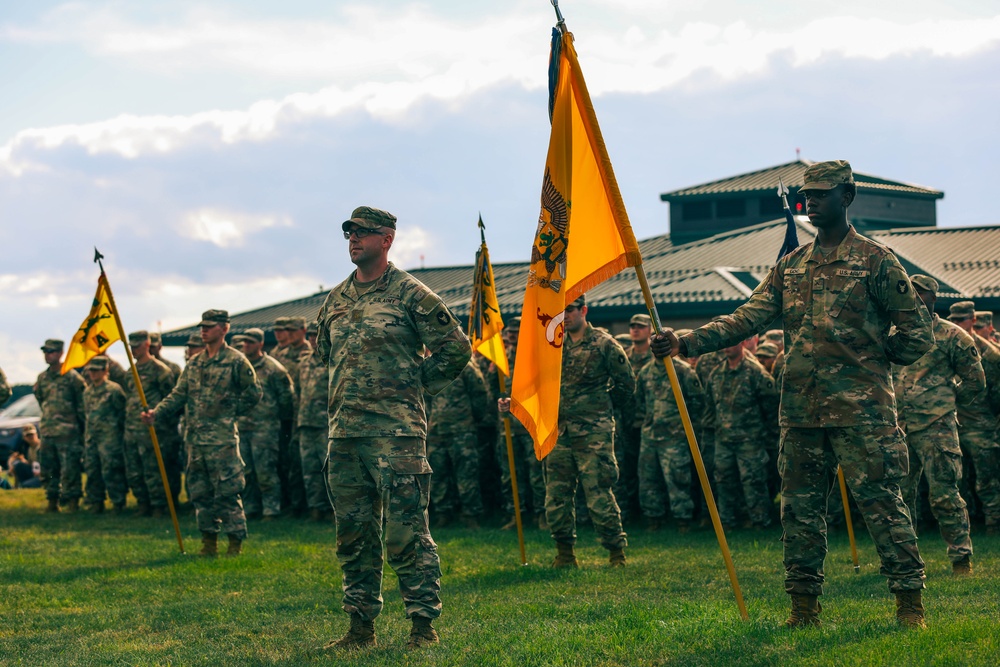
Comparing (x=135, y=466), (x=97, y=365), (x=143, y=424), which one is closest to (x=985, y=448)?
(x=143, y=424)

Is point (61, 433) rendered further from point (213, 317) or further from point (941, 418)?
point (941, 418)

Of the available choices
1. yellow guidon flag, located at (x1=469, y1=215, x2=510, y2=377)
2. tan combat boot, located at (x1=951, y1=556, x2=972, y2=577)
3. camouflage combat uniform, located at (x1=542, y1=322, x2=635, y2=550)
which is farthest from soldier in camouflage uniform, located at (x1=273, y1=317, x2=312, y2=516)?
tan combat boot, located at (x1=951, y1=556, x2=972, y2=577)

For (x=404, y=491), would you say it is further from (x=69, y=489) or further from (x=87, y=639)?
(x=69, y=489)

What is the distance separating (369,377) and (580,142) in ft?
6.59

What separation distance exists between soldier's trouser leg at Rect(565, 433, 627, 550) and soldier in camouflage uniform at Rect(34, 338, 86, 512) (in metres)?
11.1

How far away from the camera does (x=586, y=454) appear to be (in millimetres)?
10945

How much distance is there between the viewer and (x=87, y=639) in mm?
8180

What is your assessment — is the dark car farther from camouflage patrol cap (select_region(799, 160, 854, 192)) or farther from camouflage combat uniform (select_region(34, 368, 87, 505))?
camouflage patrol cap (select_region(799, 160, 854, 192))

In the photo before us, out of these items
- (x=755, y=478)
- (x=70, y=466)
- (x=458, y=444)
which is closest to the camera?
(x=755, y=478)

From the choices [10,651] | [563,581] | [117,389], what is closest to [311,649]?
[10,651]

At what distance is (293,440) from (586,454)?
7729 millimetres

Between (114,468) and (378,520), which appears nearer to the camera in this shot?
(378,520)

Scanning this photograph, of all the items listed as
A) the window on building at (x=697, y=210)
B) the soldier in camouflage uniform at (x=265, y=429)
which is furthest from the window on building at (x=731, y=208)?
the soldier in camouflage uniform at (x=265, y=429)

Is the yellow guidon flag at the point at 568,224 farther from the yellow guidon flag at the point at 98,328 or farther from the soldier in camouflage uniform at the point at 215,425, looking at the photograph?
the yellow guidon flag at the point at 98,328
